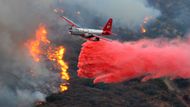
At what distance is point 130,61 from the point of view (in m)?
145

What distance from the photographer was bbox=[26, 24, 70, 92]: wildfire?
15475cm

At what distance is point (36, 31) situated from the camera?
16800 cm

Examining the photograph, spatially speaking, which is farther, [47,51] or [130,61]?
[47,51]

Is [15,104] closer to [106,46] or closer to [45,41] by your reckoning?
[106,46]

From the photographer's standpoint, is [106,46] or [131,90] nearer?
[106,46]

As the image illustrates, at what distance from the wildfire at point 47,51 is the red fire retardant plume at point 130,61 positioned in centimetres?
789

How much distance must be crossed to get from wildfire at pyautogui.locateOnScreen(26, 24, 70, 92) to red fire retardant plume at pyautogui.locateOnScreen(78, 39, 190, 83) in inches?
311

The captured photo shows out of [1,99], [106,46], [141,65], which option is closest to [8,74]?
[1,99]

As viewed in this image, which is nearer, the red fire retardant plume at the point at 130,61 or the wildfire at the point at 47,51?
the red fire retardant plume at the point at 130,61

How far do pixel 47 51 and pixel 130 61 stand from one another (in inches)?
1319

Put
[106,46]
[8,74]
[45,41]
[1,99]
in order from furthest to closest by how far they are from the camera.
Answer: [45,41] → [106,46] → [8,74] → [1,99]

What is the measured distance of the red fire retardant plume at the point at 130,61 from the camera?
472ft

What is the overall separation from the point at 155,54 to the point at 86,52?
22.6 meters

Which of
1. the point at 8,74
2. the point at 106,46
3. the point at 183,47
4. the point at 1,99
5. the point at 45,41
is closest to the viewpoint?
the point at 1,99
